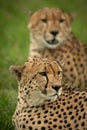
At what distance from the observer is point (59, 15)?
9.66 metres

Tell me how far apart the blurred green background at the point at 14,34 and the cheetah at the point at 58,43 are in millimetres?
454

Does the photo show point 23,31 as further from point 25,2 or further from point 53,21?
point 53,21

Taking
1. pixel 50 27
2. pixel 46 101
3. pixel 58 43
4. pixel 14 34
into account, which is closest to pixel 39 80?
pixel 46 101

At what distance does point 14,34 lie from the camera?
1382cm

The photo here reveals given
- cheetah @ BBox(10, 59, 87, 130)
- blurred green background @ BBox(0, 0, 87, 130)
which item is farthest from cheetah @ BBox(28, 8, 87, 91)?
cheetah @ BBox(10, 59, 87, 130)

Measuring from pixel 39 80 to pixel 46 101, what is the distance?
0.83 ft

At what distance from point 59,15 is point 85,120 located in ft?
10.3

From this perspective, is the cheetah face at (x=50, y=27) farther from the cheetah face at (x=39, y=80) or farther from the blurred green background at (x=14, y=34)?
the cheetah face at (x=39, y=80)

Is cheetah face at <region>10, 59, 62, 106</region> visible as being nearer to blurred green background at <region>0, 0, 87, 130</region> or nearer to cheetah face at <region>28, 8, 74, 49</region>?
blurred green background at <region>0, 0, 87, 130</region>

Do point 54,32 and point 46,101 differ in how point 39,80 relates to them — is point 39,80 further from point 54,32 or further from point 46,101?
point 54,32

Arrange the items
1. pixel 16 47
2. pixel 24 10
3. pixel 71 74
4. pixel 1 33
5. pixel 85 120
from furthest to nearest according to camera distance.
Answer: pixel 24 10 < pixel 1 33 < pixel 16 47 < pixel 71 74 < pixel 85 120

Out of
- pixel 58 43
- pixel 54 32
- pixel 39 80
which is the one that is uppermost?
pixel 54 32

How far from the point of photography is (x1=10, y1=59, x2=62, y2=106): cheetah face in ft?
22.4

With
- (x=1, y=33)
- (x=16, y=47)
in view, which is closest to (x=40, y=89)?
(x=16, y=47)
